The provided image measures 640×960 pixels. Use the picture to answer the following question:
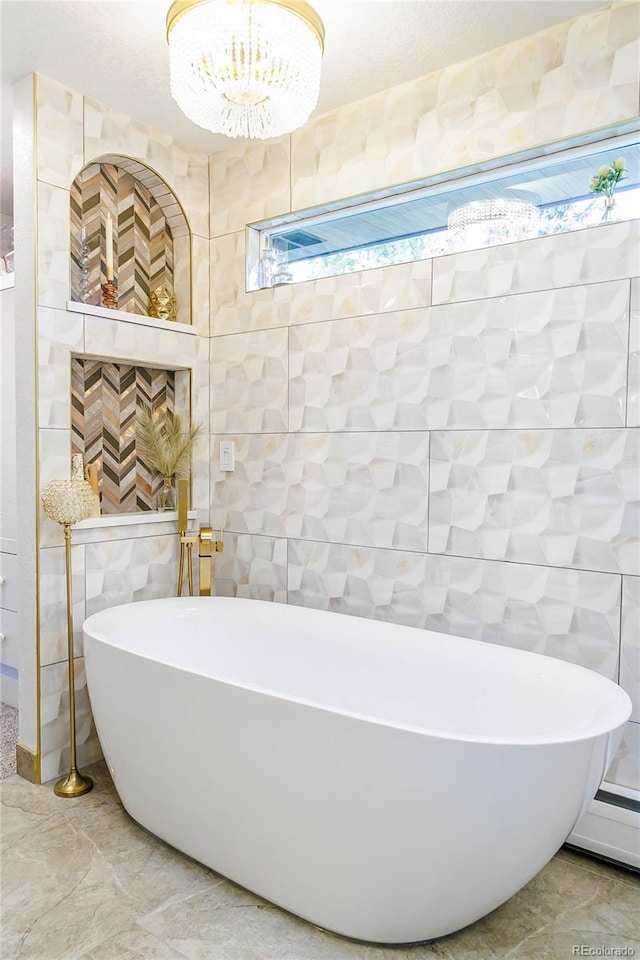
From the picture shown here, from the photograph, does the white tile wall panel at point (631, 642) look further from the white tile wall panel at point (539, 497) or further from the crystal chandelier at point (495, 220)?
the crystal chandelier at point (495, 220)

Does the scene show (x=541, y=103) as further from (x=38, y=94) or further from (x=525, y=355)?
(x=38, y=94)

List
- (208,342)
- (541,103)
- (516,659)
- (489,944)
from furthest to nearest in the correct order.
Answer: (208,342) < (541,103) < (516,659) < (489,944)

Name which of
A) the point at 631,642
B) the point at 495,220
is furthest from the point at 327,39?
the point at 631,642

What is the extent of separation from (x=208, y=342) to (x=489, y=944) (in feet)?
8.50

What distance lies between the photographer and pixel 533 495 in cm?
228

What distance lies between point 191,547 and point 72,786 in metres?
1.07

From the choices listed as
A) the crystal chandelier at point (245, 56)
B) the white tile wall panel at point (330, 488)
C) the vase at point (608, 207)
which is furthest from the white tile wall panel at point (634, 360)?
the crystal chandelier at point (245, 56)

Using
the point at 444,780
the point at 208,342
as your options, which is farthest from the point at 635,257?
the point at 208,342

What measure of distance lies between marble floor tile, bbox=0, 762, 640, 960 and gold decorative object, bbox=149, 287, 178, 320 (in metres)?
2.14

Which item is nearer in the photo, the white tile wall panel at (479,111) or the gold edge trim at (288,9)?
the gold edge trim at (288,9)

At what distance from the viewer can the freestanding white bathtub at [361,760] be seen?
149cm

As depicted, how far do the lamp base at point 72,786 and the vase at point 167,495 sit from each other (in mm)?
1169

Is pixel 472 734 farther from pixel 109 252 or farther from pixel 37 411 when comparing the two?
pixel 109 252

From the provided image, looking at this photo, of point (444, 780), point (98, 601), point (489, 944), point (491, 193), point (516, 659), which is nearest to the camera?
point (444, 780)
